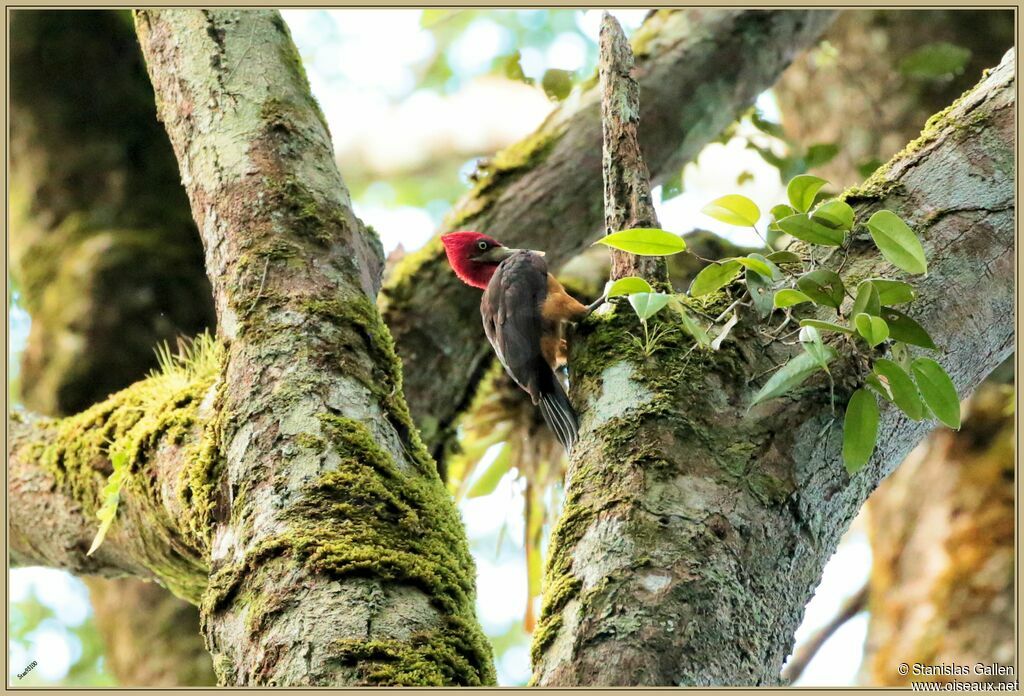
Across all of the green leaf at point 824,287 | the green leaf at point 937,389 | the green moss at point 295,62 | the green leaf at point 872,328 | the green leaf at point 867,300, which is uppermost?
the green moss at point 295,62

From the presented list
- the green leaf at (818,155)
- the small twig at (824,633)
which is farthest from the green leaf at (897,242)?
the small twig at (824,633)

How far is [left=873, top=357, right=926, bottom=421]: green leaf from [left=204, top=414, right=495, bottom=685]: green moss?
1077mm

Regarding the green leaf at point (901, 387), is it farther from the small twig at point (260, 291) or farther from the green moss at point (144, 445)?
the green moss at point (144, 445)

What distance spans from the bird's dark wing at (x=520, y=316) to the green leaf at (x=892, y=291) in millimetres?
1430

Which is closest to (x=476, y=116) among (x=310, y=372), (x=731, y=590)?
(x=310, y=372)

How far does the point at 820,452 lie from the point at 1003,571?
3.77 metres

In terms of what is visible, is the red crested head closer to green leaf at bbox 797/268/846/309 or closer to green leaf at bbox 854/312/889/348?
green leaf at bbox 797/268/846/309

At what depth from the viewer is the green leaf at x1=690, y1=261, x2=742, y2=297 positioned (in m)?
2.20

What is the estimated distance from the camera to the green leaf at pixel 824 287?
2107mm

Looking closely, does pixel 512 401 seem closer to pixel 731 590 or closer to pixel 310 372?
pixel 310 372

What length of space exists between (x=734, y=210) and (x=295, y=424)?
1.20 m

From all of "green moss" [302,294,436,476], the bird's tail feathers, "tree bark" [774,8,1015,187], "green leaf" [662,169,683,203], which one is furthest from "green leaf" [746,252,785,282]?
"tree bark" [774,8,1015,187]

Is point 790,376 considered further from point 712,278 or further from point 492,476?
point 492,476

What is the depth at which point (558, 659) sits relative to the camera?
191 cm
